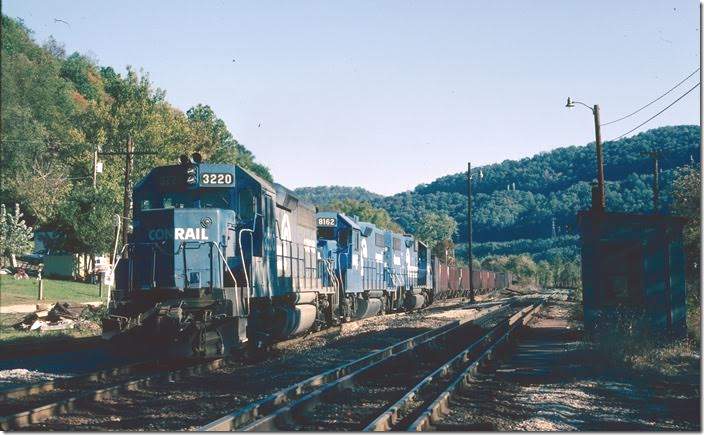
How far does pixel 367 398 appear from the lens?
10.5m

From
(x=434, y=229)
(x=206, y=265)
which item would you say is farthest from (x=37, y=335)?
(x=434, y=229)

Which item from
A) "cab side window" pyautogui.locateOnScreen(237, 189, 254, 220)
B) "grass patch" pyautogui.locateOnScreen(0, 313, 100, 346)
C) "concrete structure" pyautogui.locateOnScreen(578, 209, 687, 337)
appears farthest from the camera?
"grass patch" pyautogui.locateOnScreen(0, 313, 100, 346)

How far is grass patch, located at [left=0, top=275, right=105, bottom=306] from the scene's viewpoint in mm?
37334

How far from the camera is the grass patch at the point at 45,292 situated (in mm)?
37334

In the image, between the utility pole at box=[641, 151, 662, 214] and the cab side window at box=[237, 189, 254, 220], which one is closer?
the cab side window at box=[237, 189, 254, 220]

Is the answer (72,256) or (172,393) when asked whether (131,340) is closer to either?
(172,393)

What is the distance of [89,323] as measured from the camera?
75.4 feet

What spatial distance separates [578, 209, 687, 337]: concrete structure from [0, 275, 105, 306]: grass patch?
Result: 92.7ft

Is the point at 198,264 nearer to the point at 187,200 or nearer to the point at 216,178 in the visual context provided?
the point at 187,200

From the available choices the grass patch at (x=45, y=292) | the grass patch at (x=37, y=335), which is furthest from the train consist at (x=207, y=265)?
the grass patch at (x=45, y=292)

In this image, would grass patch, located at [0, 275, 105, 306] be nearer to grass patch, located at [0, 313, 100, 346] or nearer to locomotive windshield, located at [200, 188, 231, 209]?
grass patch, located at [0, 313, 100, 346]

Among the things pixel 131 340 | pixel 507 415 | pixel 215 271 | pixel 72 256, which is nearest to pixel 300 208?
pixel 215 271

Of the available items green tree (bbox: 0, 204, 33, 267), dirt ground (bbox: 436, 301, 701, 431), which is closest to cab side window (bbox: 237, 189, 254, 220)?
dirt ground (bbox: 436, 301, 701, 431)

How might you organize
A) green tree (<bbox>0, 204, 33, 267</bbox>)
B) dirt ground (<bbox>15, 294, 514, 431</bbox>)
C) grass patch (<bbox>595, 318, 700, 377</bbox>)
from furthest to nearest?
green tree (<bbox>0, 204, 33, 267</bbox>)
grass patch (<bbox>595, 318, 700, 377</bbox>)
dirt ground (<bbox>15, 294, 514, 431</bbox>)
